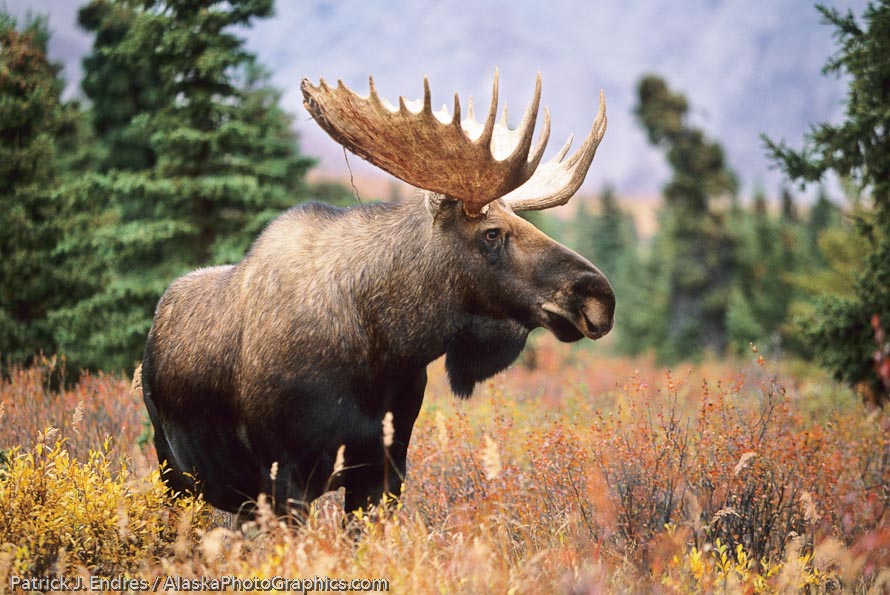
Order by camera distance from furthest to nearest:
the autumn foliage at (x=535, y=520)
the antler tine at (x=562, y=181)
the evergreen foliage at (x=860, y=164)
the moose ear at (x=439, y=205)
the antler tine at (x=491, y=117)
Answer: the evergreen foliage at (x=860, y=164)
the antler tine at (x=562, y=181)
the moose ear at (x=439, y=205)
the antler tine at (x=491, y=117)
the autumn foliage at (x=535, y=520)

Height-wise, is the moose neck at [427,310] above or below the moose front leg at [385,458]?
above

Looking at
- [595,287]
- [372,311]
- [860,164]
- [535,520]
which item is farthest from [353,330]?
[860,164]

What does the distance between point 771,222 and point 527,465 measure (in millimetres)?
25621

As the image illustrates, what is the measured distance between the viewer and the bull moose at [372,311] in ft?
11.5

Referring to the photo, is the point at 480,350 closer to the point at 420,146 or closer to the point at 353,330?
the point at 353,330

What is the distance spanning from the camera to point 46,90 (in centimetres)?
1081

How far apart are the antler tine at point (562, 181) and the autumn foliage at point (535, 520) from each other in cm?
128

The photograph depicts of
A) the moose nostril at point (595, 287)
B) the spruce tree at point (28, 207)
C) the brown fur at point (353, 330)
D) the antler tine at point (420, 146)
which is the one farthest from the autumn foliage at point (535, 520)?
the spruce tree at point (28, 207)

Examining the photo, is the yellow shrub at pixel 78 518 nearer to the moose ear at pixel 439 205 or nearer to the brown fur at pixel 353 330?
the brown fur at pixel 353 330

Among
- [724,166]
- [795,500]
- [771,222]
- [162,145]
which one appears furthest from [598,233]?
[795,500]

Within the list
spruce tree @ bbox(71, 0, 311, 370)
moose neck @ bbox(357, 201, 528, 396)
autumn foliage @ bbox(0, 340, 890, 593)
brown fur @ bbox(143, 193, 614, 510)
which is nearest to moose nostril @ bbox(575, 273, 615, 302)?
brown fur @ bbox(143, 193, 614, 510)

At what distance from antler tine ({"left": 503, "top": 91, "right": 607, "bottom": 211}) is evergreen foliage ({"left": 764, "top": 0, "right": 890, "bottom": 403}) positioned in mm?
4399

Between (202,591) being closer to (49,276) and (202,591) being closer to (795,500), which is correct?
(795,500)

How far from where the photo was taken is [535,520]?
14.4ft
